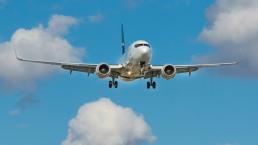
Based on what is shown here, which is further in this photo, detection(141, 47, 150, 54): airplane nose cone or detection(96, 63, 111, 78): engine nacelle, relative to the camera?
detection(96, 63, 111, 78): engine nacelle

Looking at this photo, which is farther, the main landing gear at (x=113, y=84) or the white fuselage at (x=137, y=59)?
the main landing gear at (x=113, y=84)

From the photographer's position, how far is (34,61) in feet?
339

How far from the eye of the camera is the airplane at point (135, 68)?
93.8 meters

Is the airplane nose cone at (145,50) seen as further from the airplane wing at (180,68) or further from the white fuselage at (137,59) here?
the airplane wing at (180,68)

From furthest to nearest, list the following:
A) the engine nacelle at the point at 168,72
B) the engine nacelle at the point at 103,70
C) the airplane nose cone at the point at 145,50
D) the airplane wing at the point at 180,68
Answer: the airplane wing at the point at 180,68, the engine nacelle at the point at 168,72, the engine nacelle at the point at 103,70, the airplane nose cone at the point at 145,50

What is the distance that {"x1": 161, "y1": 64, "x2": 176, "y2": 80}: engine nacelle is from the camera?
97.5 m

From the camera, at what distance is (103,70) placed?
321ft

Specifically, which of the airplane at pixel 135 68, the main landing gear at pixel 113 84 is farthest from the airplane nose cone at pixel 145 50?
the main landing gear at pixel 113 84

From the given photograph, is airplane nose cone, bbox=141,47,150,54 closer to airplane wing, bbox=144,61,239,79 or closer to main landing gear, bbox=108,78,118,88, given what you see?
airplane wing, bbox=144,61,239,79

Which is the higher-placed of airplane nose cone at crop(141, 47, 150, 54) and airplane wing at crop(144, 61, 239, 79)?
airplane nose cone at crop(141, 47, 150, 54)

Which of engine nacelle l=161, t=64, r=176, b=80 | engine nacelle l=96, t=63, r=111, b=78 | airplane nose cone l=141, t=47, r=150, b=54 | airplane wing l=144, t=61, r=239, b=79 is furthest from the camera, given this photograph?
airplane wing l=144, t=61, r=239, b=79

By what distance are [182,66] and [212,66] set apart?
255 inches

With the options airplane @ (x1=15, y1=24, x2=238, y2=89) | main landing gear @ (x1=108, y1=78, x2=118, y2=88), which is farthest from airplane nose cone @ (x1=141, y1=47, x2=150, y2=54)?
main landing gear @ (x1=108, y1=78, x2=118, y2=88)

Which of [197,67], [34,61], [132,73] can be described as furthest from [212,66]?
[34,61]
